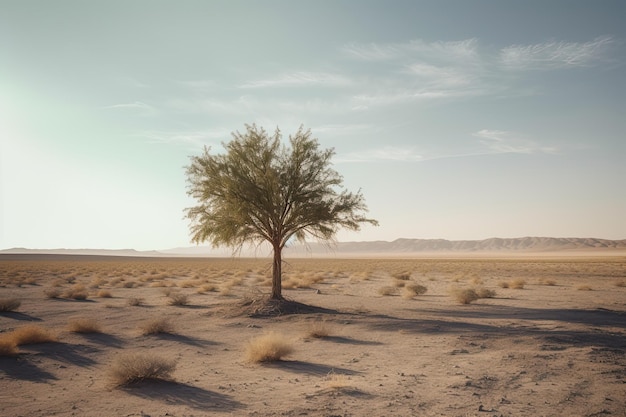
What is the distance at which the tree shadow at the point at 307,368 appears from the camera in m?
10.5

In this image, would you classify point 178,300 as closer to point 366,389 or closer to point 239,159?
point 239,159

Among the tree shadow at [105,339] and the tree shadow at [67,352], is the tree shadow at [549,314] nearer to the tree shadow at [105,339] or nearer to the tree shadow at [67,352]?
the tree shadow at [105,339]

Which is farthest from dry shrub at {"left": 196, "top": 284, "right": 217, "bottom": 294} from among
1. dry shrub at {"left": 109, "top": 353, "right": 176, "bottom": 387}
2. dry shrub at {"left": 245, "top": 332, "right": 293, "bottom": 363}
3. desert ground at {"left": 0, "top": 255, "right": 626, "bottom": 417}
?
dry shrub at {"left": 109, "top": 353, "right": 176, "bottom": 387}

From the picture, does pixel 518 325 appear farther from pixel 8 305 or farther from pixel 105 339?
pixel 8 305

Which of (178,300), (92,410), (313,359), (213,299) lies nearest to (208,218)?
(178,300)

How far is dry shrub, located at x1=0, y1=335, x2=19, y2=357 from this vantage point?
12.0 meters

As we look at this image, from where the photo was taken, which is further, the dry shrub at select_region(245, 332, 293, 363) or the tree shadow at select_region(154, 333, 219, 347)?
the tree shadow at select_region(154, 333, 219, 347)

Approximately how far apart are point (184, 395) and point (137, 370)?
1412mm

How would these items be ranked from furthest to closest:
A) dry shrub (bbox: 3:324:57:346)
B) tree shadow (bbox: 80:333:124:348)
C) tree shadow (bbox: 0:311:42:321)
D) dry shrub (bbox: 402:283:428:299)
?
dry shrub (bbox: 402:283:428:299)
tree shadow (bbox: 0:311:42:321)
tree shadow (bbox: 80:333:124:348)
dry shrub (bbox: 3:324:57:346)

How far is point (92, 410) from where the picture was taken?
25.9 feet

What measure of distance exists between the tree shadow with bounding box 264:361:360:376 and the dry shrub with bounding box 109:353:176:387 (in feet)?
9.33

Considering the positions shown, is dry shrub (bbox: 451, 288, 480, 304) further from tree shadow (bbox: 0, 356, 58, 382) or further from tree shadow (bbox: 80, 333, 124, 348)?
tree shadow (bbox: 0, 356, 58, 382)

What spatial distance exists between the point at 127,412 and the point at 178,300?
16.6 metres

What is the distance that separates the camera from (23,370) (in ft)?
36.2
